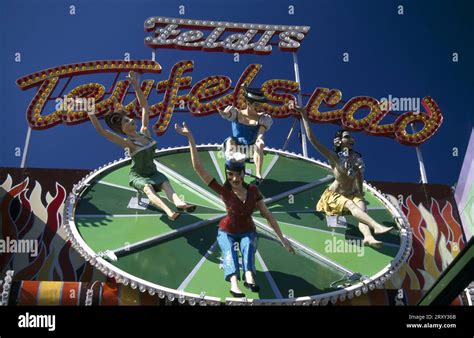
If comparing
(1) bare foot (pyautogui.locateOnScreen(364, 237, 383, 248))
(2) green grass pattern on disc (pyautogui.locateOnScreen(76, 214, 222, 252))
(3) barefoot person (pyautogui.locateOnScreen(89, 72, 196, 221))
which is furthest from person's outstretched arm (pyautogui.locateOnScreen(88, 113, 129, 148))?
(1) bare foot (pyautogui.locateOnScreen(364, 237, 383, 248))

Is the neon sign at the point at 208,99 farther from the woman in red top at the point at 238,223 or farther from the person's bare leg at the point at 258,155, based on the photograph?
the woman in red top at the point at 238,223

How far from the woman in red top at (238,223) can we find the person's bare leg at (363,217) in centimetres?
115

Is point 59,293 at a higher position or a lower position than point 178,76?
lower

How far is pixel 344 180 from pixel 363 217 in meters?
0.56

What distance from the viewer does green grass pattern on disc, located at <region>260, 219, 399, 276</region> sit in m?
11.6

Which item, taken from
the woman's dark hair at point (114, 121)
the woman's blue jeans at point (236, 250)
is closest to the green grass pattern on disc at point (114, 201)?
the woman's dark hair at point (114, 121)

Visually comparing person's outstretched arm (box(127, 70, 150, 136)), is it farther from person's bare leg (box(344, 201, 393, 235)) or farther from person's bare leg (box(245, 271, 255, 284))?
person's bare leg (box(344, 201, 393, 235))

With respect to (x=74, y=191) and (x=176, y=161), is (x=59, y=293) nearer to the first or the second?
(x=74, y=191)

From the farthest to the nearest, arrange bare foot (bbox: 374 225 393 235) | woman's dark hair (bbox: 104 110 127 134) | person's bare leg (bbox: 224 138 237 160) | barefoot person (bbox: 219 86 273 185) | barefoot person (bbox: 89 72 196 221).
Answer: barefoot person (bbox: 219 86 273 185) → person's bare leg (bbox: 224 138 237 160) → woman's dark hair (bbox: 104 110 127 134) → barefoot person (bbox: 89 72 196 221) → bare foot (bbox: 374 225 393 235)

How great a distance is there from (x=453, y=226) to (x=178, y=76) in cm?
436

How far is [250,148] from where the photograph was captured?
12.6 m

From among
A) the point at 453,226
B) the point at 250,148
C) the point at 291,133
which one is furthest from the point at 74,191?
the point at 453,226

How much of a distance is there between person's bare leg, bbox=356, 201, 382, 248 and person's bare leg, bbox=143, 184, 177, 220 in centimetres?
225
